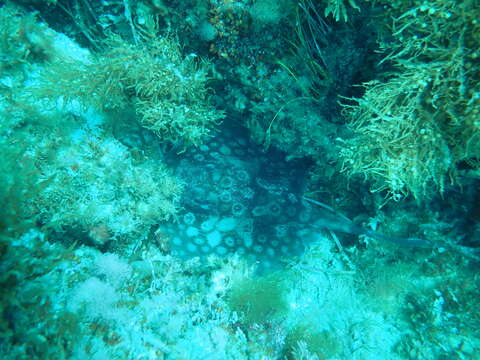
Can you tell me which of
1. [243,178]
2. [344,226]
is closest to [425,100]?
[344,226]

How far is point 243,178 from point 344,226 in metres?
1.87

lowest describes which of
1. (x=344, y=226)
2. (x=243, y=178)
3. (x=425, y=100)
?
(x=344, y=226)

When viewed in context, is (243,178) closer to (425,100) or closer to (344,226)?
(344,226)

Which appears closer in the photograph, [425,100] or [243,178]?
[425,100]

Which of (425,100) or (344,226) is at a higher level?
(425,100)

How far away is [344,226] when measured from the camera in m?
4.31

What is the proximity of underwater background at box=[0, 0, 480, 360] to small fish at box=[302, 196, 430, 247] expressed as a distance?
0.09ft

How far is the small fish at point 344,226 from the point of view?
12.7 feet

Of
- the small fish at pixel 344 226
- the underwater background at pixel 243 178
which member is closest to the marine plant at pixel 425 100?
the underwater background at pixel 243 178

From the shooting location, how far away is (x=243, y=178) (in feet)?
14.2

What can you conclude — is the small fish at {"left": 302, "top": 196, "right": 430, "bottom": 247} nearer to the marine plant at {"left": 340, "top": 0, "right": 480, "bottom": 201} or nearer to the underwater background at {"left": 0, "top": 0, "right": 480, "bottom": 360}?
the underwater background at {"left": 0, "top": 0, "right": 480, "bottom": 360}

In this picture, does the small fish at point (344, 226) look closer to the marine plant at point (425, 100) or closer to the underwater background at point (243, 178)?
the underwater background at point (243, 178)

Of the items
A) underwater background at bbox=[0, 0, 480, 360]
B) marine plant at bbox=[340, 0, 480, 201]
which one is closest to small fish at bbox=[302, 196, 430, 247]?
underwater background at bbox=[0, 0, 480, 360]

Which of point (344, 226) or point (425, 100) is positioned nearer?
point (425, 100)
